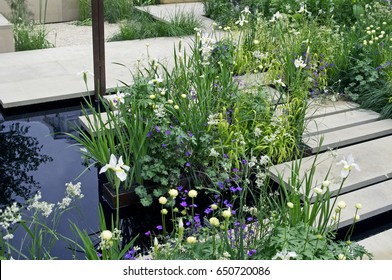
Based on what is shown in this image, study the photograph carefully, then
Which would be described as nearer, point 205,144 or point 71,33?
point 205,144

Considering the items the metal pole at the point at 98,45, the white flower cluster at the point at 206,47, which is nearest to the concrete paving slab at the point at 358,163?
the white flower cluster at the point at 206,47

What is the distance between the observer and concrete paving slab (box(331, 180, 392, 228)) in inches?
152

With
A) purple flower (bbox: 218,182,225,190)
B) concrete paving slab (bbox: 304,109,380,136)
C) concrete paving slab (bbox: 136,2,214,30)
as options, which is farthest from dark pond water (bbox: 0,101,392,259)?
concrete paving slab (bbox: 136,2,214,30)

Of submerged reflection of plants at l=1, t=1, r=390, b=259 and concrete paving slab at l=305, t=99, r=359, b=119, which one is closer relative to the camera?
submerged reflection of plants at l=1, t=1, r=390, b=259

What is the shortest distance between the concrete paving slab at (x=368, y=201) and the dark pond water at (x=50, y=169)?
116 centimetres

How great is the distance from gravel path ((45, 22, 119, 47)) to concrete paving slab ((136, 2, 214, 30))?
1.69 ft

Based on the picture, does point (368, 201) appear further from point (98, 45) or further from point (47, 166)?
point (98, 45)

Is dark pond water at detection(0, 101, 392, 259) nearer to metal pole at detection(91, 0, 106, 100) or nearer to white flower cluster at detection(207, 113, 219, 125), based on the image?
metal pole at detection(91, 0, 106, 100)

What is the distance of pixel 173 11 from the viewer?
27.7 ft

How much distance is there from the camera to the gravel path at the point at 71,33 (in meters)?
7.63

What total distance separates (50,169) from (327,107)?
7.72ft

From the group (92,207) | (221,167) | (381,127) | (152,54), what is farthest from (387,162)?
(152,54)

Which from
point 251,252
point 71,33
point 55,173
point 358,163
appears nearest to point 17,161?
point 55,173
